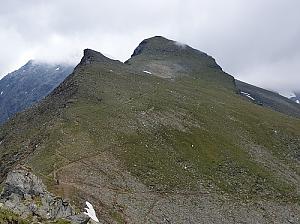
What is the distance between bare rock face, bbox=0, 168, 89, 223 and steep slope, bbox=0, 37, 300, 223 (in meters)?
19.6

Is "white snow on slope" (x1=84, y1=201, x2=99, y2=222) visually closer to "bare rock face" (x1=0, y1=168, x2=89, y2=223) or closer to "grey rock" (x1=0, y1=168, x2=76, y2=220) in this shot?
"bare rock face" (x1=0, y1=168, x2=89, y2=223)

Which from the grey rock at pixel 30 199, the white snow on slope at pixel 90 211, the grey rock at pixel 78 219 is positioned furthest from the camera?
the white snow on slope at pixel 90 211

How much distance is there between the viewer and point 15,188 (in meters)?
65.2

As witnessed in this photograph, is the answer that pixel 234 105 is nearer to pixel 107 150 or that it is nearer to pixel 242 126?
pixel 242 126

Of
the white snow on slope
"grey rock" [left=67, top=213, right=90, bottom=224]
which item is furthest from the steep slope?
"grey rock" [left=67, top=213, right=90, bottom=224]

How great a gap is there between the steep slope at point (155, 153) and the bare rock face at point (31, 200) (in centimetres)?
1955

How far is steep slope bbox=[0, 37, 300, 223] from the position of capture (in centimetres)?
9550

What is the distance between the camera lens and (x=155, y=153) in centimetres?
11500

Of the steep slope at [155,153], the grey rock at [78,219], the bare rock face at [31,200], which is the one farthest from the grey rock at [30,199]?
the steep slope at [155,153]

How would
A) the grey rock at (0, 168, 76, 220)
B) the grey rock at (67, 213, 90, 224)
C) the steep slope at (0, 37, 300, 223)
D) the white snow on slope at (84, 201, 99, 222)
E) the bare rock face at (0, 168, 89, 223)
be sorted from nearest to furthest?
the grey rock at (67, 213, 90, 224)
the bare rock face at (0, 168, 89, 223)
the grey rock at (0, 168, 76, 220)
the white snow on slope at (84, 201, 99, 222)
the steep slope at (0, 37, 300, 223)

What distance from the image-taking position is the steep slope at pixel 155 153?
9550 centimetres

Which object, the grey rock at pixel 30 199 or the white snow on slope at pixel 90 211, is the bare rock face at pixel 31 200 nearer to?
the grey rock at pixel 30 199

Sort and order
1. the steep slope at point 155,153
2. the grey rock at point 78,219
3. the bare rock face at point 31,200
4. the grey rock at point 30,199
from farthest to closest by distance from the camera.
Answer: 1. the steep slope at point 155,153
2. the grey rock at point 30,199
3. the bare rock face at point 31,200
4. the grey rock at point 78,219

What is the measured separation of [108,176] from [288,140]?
6858 cm
